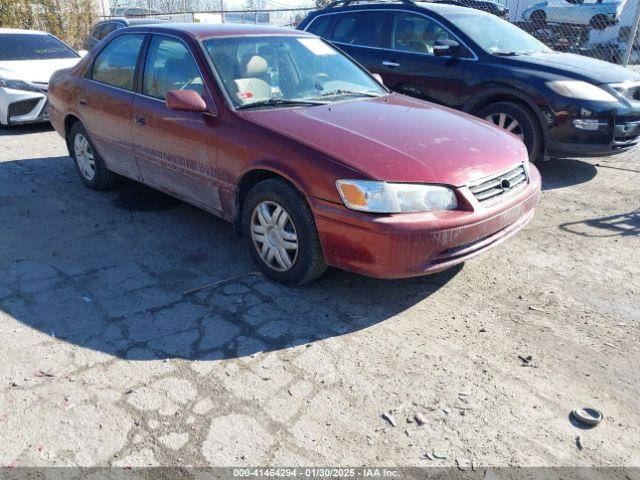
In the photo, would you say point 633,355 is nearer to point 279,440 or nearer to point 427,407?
point 427,407

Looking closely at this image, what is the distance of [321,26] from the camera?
789 cm

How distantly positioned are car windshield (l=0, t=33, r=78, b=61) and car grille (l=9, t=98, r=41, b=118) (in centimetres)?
123

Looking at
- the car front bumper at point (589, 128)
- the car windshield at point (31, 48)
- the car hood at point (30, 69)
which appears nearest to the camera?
the car front bumper at point (589, 128)

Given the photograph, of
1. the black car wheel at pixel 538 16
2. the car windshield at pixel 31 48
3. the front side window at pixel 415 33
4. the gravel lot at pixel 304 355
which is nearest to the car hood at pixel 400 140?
the gravel lot at pixel 304 355

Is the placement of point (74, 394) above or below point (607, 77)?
below

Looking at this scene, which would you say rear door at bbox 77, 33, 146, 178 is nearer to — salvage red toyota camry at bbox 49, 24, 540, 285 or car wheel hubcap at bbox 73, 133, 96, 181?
salvage red toyota camry at bbox 49, 24, 540, 285

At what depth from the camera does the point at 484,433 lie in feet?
8.27

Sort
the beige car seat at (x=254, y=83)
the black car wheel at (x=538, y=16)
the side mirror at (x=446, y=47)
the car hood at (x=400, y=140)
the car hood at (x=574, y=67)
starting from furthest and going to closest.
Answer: the black car wheel at (x=538, y=16) → the side mirror at (x=446, y=47) → the car hood at (x=574, y=67) → the beige car seat at (x=254, y=83) → the car hood at (x=400, y=140)

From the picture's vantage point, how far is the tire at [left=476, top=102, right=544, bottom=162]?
239 inches

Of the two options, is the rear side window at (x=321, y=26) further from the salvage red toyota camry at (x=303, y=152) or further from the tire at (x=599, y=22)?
the tire at (x=599, y=22)

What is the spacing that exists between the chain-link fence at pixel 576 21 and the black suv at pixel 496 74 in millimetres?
7299

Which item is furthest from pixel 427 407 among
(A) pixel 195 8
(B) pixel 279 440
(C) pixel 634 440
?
(A) pixel 195 8

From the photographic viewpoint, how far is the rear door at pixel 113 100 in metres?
4.85

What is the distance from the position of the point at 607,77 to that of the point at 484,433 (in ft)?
16.8
